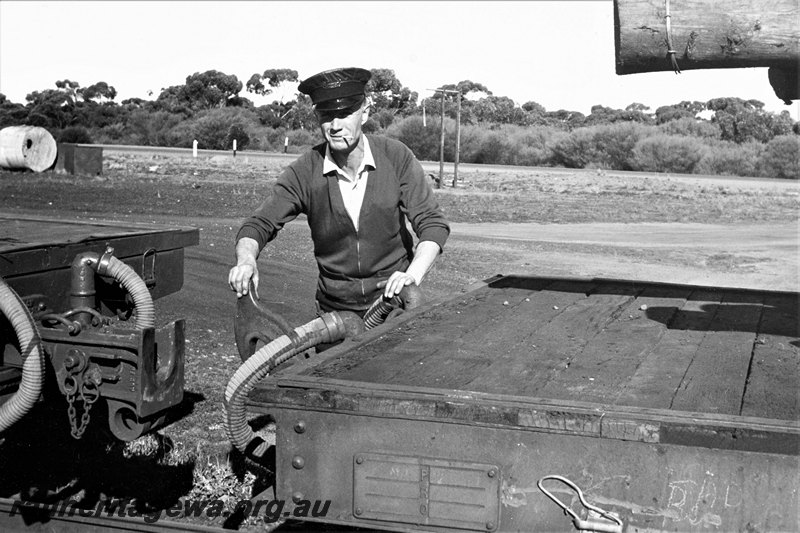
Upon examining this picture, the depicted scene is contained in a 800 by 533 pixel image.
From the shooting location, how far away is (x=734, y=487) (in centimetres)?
266

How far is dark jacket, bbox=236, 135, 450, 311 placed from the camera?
Result: 15.9 ft

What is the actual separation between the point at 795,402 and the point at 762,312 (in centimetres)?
182

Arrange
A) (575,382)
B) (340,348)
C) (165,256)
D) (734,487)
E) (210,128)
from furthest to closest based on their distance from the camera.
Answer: (210,128) → (165,256) → (340,348) → (575,382) → (734,487)

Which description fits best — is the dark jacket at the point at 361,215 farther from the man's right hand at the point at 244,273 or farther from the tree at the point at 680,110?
the tree at the point at 680,110

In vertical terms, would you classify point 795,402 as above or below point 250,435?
above

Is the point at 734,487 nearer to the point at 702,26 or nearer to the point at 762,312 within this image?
→ the point at 702,26

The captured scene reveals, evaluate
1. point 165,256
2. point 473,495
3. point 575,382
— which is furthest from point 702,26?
point 165,256

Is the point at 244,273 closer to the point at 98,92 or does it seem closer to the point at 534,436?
the point at 534,436

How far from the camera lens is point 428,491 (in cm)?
288

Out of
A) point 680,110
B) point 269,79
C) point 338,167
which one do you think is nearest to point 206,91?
point 269,79

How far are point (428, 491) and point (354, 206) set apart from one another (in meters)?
2.22

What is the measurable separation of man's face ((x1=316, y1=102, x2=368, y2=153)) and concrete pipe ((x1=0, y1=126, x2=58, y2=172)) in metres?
21.8

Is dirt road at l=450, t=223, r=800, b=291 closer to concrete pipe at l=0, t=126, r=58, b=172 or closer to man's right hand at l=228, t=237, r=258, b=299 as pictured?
man's right hand at l=228, t=237, r=258, b=299

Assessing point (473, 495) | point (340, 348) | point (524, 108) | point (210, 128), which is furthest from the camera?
point (524, 108)
